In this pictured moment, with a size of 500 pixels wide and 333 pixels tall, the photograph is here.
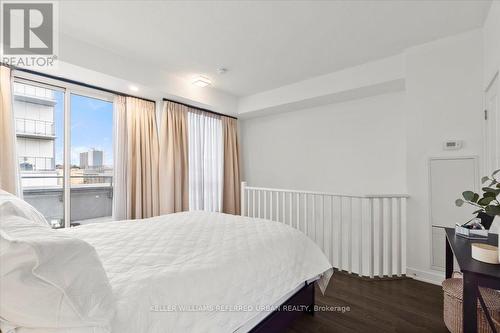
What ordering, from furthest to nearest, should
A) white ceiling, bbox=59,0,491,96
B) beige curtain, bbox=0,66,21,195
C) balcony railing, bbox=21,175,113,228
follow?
balcony railing, bbox=21,175,113,228 → beige curtain, bbox=0,66,21,195 → white ceiling, bbox=59,0,491,96

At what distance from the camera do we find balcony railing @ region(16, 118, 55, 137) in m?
2.60

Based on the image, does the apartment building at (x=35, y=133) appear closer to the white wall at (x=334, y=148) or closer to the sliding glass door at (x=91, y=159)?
the sliding glass door at (x=91, y=159)

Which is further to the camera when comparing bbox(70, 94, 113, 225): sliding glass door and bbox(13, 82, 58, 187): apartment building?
bbox(70, 94, 113, 225): sliding glass door

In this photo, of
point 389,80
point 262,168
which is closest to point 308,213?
point 262,168

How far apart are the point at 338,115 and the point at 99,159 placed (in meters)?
3.56

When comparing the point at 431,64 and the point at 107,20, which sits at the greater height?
the point at 107,20

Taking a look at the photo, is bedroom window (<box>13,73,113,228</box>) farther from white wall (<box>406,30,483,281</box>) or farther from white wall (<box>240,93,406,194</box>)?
white wall (<box>406,30,483,281</box>)

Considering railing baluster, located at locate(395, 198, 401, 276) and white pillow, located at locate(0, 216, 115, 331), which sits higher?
white pillow, located at locate(0, 216, 115, 331)

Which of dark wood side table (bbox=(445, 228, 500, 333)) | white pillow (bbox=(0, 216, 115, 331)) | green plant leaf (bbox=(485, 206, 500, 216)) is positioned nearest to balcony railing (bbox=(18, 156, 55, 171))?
white pillow (bbox=(0, 216, 115, 331))

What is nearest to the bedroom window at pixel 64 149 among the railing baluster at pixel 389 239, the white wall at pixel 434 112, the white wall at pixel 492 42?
the railing baluster at pixel 389 239

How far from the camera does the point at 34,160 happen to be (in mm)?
2686

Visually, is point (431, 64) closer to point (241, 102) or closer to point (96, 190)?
point (241, 102)

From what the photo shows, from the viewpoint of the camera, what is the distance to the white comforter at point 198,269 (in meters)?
1.00

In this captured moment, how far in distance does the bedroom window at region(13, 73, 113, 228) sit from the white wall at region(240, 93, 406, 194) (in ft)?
8.60
